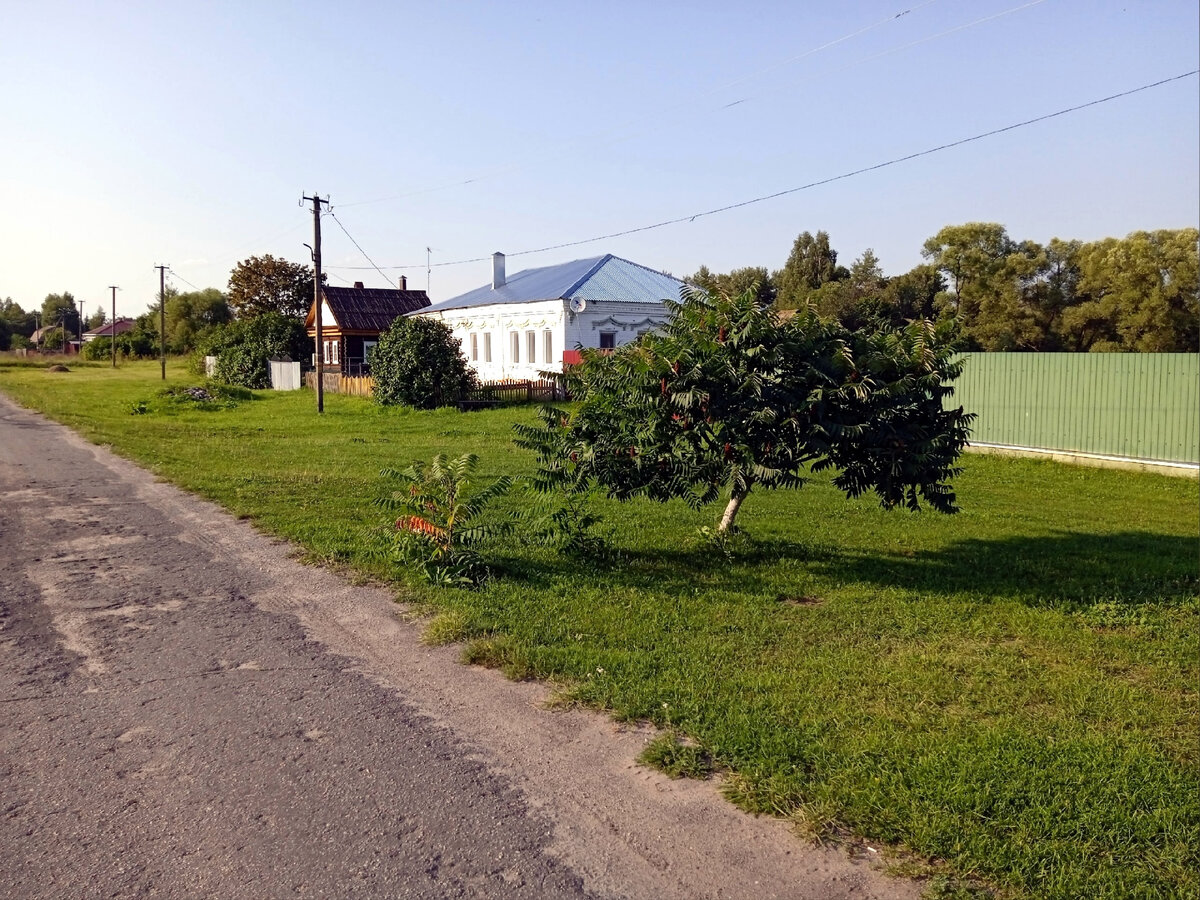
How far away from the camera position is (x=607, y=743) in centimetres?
505

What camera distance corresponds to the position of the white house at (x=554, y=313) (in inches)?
1284

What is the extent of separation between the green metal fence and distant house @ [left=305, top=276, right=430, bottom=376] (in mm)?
30777

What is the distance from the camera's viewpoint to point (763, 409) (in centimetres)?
776

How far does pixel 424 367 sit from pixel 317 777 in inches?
950

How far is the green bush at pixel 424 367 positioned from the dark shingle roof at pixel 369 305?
17.2m

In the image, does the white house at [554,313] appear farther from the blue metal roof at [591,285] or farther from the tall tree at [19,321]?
the tall tree at [19,321]

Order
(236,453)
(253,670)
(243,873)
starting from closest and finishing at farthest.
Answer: (243,873)
(253,670)
(236,453)

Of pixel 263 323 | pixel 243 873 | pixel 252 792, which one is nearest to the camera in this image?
pixel 243 873

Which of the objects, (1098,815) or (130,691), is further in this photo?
(130,691)

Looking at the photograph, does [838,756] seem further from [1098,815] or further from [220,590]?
[220,590]

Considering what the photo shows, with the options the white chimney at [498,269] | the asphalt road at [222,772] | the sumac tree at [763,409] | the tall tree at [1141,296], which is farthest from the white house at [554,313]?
the asphalt road at [222,772]

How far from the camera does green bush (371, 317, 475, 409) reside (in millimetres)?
27938

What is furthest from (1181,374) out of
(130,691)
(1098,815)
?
(130,691)

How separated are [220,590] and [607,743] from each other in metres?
4.50
